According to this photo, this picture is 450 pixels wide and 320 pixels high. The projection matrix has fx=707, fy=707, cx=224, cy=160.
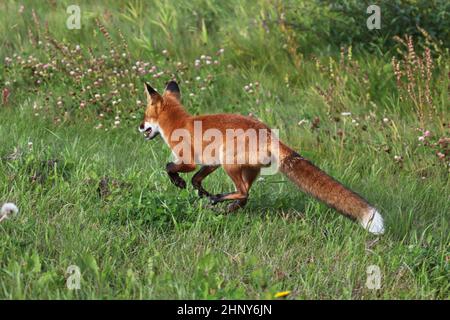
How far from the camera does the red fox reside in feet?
15.6

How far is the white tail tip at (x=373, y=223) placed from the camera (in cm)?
464

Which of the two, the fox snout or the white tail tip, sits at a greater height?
the fox snout

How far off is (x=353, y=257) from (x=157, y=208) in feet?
4.64

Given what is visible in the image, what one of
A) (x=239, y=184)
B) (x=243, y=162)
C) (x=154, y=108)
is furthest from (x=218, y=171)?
(x=243, y=162)

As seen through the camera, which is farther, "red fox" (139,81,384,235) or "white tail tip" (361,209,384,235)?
"red fox" (139,81,384,235)

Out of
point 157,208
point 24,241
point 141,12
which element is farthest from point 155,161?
point 141,12

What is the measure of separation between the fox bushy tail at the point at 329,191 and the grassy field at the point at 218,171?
21 cm

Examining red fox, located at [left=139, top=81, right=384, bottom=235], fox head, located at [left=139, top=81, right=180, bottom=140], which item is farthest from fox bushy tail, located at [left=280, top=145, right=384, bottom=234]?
fox head, located at [left=139, top=81, right=180, bottom=140]

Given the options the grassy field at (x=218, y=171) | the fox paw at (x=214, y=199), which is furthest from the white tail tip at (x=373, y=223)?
the fox paw at (x=214, y=199)

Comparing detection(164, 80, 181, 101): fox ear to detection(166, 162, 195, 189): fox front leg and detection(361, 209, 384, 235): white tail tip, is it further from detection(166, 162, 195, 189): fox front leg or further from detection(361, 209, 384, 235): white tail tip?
detection(361, 209, 384, 235): white tail tip
